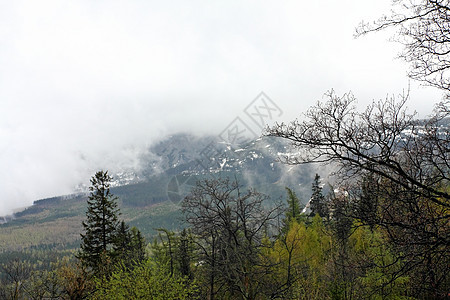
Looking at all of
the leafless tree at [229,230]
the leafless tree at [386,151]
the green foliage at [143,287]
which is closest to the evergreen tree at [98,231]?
the green foliage at [143,287]

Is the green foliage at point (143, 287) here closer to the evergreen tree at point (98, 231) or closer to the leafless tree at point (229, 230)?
the leafless tree at point (229, 230)

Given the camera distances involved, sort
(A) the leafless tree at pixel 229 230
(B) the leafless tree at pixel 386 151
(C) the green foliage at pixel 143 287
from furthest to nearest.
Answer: (A) the leafless tree at pixel 229 230 → (C) the green foliage at pixel 143 287 → (B) the leafless tree at pixel 386 151

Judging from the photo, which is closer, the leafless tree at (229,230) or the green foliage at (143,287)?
the green foliage at (143,287)

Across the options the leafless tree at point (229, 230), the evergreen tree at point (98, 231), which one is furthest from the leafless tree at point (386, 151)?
the evergreen tree at point (98, 231)

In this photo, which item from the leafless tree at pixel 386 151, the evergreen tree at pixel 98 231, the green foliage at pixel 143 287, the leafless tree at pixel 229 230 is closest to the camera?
the leafless tree at pixel 386 151

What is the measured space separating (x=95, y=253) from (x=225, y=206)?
17.1 m

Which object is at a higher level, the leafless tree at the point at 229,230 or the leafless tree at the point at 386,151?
the leafless tree at the point at 386,151

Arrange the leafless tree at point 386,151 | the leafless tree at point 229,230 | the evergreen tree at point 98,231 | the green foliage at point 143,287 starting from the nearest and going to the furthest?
1. the leafless tree at point 386,151
2. the green foliage at point 143,287
3. the leafless tree at point 229,230
4. the evergreen tree at point 98,231

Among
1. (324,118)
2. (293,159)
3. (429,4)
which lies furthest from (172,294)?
(429,4)

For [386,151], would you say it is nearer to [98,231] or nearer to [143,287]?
[143,287]

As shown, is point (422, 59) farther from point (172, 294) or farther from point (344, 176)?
point (172, 294)

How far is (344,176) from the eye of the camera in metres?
6.68

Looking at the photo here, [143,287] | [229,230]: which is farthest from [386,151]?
[143,287]

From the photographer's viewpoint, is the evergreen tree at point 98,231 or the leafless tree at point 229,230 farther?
the evergreen tree at point 98,231
